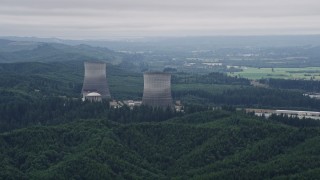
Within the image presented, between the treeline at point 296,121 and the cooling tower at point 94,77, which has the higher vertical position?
the cooling tower at point 94,77

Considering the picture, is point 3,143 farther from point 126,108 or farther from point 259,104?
point 259,104

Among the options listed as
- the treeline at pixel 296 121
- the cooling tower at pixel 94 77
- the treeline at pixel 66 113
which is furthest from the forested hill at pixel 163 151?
the cooling tower at pixel 94 77

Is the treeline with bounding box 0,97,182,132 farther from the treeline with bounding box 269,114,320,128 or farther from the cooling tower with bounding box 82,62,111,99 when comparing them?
the treeline with bounding box 269,114,320,128

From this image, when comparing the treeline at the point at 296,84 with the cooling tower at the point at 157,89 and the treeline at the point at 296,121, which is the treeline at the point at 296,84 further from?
the cooling tower at the point at 157,89

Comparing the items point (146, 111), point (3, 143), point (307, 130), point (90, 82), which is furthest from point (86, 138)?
point (90, 82)

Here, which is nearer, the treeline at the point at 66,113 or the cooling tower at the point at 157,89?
the cooling tower at the point at 157,89

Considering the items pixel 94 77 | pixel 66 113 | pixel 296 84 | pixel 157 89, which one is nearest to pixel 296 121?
pixel 157 89
